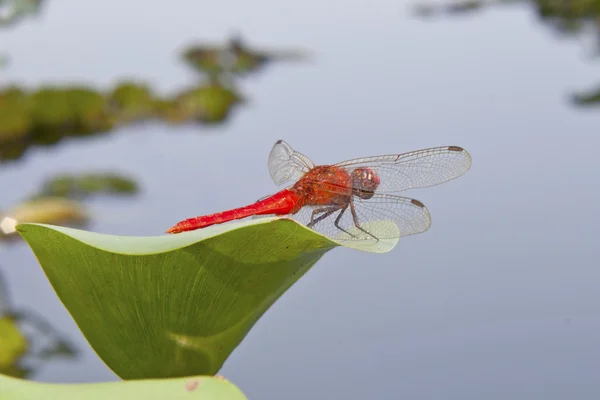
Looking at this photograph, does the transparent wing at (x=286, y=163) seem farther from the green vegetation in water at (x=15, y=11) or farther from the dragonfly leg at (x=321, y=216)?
the green vegetation in water at (x=15, y=11)

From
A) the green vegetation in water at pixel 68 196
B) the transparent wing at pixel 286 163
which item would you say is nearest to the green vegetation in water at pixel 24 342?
the green vegetation in water at pixel 68 196

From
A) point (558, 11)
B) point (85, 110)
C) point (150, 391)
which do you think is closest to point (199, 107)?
point (85, 110)

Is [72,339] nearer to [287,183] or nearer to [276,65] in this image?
[287,183]

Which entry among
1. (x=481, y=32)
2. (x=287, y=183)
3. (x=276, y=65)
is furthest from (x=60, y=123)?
(x=287, y=183)

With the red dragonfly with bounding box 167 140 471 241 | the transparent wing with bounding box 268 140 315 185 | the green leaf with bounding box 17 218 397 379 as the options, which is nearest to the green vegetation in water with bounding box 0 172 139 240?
the transparent wing with bounding box 268 140 315 185

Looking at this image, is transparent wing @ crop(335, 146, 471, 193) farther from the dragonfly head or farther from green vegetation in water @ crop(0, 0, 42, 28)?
green vegetation in water @ crop(0, 0, 42, 28)

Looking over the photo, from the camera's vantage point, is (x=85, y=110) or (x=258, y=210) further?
(x=85, y=110)

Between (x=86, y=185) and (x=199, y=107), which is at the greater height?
(x=199, y=107)

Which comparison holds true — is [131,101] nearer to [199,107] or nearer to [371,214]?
[199,107]
